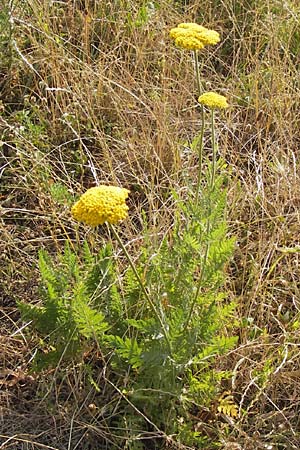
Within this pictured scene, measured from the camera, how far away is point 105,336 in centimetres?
164

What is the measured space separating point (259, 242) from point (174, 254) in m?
0.50

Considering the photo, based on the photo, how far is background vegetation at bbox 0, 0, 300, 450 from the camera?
70.4 inches

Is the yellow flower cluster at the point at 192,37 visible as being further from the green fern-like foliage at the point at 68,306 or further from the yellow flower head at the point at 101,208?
the green fern-like foliage at the point at 68,306

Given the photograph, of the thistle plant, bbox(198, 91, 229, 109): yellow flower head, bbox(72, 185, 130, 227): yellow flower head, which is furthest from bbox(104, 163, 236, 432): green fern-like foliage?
bbox(72, 185, 130, 227): yellow flower head

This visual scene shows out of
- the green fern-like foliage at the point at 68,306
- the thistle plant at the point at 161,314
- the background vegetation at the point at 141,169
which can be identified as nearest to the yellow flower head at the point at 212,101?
the thistle plant at the point at 161,314

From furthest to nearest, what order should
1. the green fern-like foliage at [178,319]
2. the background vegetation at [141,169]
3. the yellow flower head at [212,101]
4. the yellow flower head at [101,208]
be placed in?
the background vegetation at [141,169]
the green fern-like foliage at [178,319]
the yellow flower head at [212,101]
the yellow flower head at [101,208]

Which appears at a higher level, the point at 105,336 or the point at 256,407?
the point at 105,336

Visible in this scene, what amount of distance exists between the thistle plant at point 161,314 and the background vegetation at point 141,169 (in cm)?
6

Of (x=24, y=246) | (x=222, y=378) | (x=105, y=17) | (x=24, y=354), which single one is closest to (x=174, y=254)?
(x=222, y=378)

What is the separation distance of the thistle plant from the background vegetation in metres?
0.06

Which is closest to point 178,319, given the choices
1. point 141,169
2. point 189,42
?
point 189,42

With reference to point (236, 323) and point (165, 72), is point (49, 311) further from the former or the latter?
point (165, 72)

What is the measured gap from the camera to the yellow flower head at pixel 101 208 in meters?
1.29

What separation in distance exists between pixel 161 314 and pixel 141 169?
866 millimetres
